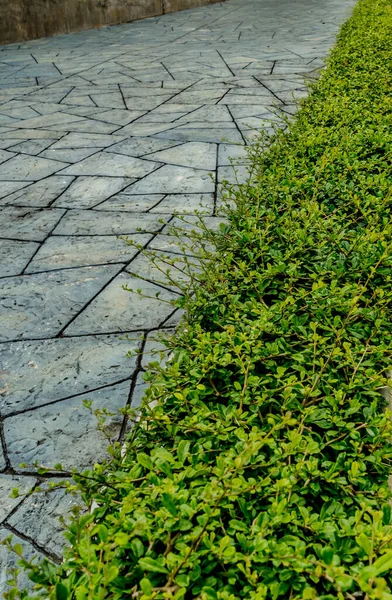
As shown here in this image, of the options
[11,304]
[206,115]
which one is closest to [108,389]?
[11,304]

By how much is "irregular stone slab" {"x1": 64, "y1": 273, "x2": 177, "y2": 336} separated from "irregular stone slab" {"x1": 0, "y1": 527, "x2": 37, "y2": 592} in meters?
1.25

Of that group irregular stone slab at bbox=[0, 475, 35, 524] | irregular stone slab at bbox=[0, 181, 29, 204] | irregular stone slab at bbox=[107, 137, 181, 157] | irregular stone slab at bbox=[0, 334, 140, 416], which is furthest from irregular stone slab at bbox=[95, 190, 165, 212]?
irregular stone slab at bbox=[0, 475, 35, 524]

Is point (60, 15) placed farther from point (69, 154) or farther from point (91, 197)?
point (91, 197)

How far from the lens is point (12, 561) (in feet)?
6.29

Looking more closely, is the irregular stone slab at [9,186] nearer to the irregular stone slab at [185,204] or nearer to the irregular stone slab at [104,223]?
the irregular stone slab at [104,223]

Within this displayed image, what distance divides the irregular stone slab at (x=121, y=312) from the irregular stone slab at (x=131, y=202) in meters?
1.11

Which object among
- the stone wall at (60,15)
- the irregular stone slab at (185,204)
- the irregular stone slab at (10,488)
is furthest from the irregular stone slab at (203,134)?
the stone wall at (60,15)

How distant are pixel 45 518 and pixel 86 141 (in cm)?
445

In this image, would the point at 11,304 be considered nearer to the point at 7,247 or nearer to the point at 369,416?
the point at 7,247

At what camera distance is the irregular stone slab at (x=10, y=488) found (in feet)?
6.88

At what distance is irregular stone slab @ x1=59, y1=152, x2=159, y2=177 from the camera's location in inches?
198

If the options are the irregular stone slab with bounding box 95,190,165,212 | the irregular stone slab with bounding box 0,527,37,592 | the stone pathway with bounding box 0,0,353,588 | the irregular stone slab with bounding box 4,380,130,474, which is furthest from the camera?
the irregular stone slab with bounding box 95,190,165,212

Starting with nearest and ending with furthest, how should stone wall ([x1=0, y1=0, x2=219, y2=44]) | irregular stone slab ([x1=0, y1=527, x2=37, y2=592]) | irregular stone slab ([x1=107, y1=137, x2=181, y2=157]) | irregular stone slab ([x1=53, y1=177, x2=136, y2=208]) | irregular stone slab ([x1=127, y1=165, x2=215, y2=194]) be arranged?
irregular stone slab ([x1=0, y1=527, x2=37, y2=592]) < irregular stone slab ([x1=53, y1=177, x2=136, y2=208]) < irregular stone slab ([x1=127, y1=165, x2=215, y2=194]) < irregular stone slab ([x1=107, y1=137, x2=181, y2=157]) < stone wall ([x1=0, y1=0, x2=219, y2=44])

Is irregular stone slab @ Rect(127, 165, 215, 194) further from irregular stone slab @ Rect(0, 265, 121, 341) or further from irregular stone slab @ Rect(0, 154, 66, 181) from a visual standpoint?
irregular stone slab @ Rect(0, 265, 121, 341)
